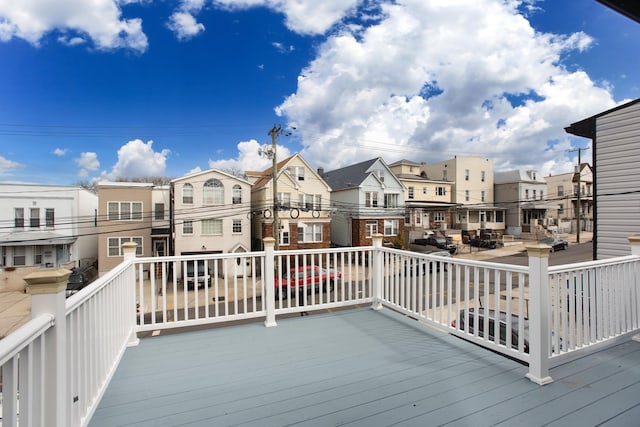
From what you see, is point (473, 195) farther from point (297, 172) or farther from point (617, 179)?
point (617, 179)

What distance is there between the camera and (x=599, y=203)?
6.79 metres

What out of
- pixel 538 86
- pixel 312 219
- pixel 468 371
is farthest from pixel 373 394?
pixel 312 219

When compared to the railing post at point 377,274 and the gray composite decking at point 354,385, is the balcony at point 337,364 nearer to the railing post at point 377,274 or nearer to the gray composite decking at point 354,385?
the gray composite decking at point 354,385

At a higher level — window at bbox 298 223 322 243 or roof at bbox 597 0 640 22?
roof at bbox 597 0 640 22

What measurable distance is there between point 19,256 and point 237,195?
11.5 m

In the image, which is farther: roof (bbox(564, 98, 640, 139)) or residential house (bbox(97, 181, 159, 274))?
residential house (bbox(97, 181, 159, 274))

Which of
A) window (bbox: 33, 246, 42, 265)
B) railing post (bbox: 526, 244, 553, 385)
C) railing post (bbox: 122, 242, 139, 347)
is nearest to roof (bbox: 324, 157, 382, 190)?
railing post (bbox: 122, 242, 139, 347)

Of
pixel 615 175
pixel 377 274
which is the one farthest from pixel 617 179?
pixel 377 274

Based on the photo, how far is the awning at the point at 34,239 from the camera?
14.3 metres

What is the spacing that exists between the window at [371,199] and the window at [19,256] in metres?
19.1

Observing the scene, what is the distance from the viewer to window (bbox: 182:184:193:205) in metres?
15.2

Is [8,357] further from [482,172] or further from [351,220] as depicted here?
[482,172]

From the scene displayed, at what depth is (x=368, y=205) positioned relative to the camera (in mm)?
19203

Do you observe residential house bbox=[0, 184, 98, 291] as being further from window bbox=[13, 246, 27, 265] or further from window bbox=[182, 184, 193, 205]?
window bbox=[182, 184, 193, 205]
